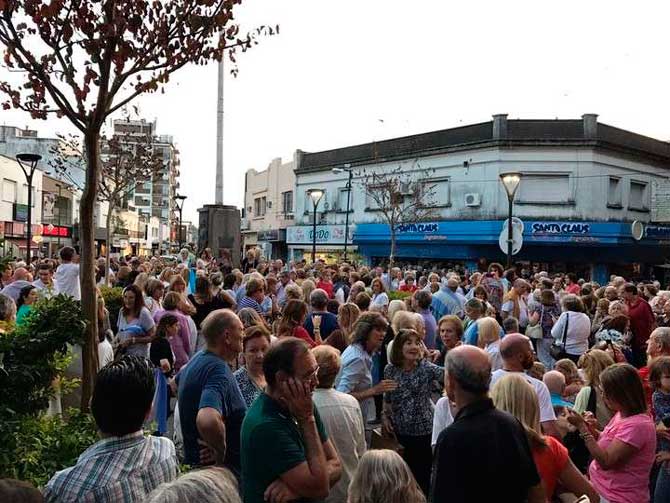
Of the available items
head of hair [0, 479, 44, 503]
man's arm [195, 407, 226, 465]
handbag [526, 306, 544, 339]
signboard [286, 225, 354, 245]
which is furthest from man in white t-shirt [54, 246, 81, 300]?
signboard [286, 225, 354, 245]

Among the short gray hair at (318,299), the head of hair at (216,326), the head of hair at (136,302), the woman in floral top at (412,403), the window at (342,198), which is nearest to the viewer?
the head of hair at (216,326)

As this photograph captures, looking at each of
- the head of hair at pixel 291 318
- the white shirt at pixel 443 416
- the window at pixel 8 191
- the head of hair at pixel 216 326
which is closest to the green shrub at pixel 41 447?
the head of hair at pixel 216 326

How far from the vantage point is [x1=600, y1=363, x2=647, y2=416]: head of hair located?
4180 millimetres

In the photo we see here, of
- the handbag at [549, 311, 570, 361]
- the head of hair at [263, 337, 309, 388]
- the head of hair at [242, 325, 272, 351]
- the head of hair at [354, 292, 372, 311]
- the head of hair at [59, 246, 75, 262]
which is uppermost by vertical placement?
the head of hair at [59, 246, 75, 262]

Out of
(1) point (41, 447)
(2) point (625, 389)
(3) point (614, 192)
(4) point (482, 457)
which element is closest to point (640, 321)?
(2) point (625, 389)

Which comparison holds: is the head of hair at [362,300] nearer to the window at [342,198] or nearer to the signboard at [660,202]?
the signboard at [660,202]

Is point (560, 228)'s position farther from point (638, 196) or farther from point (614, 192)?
point (638, 196)

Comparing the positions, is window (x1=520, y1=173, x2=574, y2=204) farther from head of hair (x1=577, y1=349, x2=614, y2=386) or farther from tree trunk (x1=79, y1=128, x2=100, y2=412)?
tree trunk (x1=79, y1=128, x2=100, y2=412)

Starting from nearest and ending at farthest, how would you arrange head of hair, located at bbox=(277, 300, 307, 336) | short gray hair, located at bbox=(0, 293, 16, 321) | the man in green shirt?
the man in green shirt < short gray hair, located at bbox=(0, 293, 16, 321) < head of hair, located at bbox=(277, 300, 307, 336)

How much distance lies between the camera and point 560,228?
2941 centimetres

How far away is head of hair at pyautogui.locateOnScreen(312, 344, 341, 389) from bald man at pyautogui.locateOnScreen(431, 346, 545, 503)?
129cm

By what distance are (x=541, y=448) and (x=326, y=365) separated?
4.87 feet

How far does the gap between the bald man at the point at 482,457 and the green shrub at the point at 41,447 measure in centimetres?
208

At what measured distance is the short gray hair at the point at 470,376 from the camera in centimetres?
319
